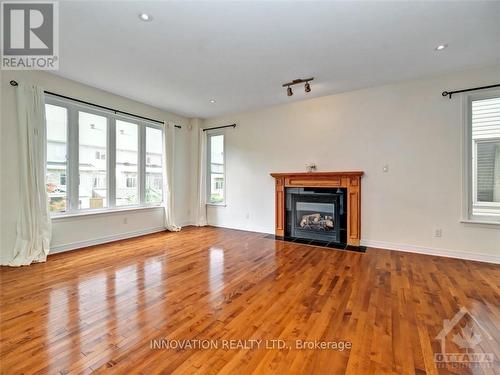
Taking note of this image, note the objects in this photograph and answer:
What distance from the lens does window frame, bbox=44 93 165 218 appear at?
3.96 m

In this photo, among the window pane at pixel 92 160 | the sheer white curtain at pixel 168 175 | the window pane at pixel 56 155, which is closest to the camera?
the window pane at pixel 56 155

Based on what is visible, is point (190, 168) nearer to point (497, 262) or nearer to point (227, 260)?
point (227, 260)

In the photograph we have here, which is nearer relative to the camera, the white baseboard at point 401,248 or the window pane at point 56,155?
the white baseboard at point 401,248

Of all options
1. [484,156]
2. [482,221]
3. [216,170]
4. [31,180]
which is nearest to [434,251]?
[482,221]

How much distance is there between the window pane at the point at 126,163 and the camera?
4.73 metres

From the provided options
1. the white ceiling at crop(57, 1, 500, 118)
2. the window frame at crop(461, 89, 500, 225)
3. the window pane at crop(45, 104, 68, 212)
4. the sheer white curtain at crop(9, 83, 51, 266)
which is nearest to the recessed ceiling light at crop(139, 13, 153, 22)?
the white ceiling at crop(57, 1, 500, 118)

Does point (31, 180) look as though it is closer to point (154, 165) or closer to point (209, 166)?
point (154, 165)

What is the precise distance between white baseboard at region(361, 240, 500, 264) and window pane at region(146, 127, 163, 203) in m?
4.52

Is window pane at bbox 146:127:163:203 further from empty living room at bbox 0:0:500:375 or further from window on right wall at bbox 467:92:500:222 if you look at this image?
window on right wall at bbox 467:92:500:222

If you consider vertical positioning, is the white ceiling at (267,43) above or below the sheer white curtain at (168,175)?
Result: above

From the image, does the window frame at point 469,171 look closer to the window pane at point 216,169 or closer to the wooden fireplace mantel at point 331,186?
the wooden fireplace mantel at point 331,186

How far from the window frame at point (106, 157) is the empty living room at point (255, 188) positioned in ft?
0.12

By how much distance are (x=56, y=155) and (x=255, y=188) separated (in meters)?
3.72

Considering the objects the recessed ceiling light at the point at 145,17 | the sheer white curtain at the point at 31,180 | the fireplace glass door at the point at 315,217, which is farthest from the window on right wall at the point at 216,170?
the recessed ceiling light at the point at 145,17
